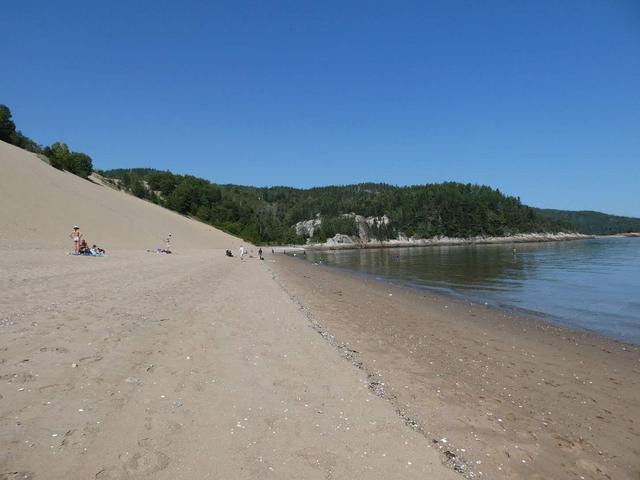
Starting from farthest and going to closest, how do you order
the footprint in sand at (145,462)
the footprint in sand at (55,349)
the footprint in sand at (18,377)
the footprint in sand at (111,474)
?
the footprint in sand at (55,349), the footprint in sand at (18,377), the footprint in sand at (145,462), the footprint in sand at (111,474)

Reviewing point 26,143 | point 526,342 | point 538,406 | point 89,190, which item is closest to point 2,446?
point 538,406

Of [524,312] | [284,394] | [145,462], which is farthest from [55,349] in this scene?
[524,312]

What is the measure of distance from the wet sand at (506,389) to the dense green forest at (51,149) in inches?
3469

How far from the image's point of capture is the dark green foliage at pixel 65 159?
81.7 metres

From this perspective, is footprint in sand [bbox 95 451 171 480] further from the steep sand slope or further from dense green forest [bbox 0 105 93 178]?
dense green forest [bbox 0 105 93 178]

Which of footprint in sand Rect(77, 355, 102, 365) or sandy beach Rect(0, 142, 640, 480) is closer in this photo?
sandy beach Rect(0, 142, 640, 480)

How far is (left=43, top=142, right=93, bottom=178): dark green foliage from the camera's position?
81656mm

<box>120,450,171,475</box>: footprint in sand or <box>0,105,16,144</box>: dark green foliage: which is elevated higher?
<box>0,105,16,144</box>: dark green foliage

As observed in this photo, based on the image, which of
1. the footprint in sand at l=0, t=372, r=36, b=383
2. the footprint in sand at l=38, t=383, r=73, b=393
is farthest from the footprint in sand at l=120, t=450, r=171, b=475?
the footprint in sand at l=0, t=372, r=36, b=383

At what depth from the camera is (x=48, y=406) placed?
4.95 meters

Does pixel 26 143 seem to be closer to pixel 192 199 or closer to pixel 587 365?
pixel 192 199

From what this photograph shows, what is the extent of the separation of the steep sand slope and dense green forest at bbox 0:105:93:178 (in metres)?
22.1

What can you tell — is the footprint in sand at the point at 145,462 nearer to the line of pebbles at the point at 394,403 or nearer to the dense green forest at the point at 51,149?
the line of pebbles at the point at 394,403

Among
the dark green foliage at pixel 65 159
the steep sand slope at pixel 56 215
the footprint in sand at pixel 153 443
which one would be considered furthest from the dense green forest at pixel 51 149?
the footprint in sand at pixel 153 443
